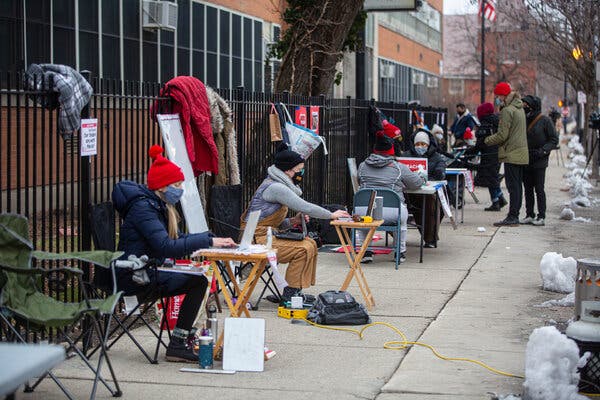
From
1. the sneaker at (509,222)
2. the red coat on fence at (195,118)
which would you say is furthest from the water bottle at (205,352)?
the sneaker at (509,222)

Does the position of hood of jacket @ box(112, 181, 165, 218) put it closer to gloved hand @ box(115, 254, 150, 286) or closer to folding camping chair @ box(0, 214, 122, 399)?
gloved hand @ box(115, 254, 150, 286)

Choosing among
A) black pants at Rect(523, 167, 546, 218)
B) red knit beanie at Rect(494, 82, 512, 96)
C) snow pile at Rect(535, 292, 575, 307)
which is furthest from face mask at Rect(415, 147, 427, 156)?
snow pile at Rect(535, 292, 575, 307)

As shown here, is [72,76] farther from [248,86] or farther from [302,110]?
[248,86]

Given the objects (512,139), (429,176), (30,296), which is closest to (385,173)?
(429,176)

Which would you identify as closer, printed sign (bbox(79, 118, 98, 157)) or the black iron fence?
the black iron fence

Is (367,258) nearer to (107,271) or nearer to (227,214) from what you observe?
(227,214)

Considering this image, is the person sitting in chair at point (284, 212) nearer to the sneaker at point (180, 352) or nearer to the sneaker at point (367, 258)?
the sneaker at point (180, 352)

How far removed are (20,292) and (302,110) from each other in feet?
25.5

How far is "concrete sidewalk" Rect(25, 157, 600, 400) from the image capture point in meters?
6.88

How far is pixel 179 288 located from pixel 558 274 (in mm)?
4962

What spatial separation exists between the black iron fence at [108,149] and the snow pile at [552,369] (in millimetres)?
3320

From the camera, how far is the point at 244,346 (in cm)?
733

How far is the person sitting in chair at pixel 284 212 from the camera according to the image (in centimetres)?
941

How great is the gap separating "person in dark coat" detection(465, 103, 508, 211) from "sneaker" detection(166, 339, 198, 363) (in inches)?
514
